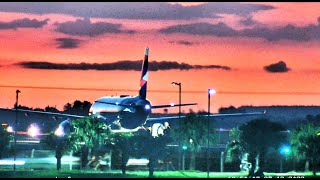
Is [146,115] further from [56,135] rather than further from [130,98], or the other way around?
[56,135]

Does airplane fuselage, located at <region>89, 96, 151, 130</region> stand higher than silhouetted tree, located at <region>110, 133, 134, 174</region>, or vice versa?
airplane fuselage, located at <region>89, 96, 151, 130</region>

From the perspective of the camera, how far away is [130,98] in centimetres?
11888

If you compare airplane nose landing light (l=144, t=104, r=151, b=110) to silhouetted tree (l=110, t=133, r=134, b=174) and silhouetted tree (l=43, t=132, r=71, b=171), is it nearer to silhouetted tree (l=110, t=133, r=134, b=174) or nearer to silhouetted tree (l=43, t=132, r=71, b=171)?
silhouetted tree (l=43, t=132, r=71, b=171)

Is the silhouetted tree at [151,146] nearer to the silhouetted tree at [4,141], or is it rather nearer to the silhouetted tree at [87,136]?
the silhouetted tree at [87,136]

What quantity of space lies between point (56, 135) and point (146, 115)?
16.2 metres

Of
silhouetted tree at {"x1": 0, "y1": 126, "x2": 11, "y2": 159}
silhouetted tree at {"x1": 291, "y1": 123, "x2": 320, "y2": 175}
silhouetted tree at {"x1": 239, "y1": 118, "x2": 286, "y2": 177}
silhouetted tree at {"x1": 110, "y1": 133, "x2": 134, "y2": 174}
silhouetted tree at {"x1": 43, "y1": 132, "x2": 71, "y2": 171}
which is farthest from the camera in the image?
silhouetted tree at {"x1": 0, "y1": 126, "x2": 11, "y2": 159}

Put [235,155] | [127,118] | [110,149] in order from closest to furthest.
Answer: [235,155] → [110,149] → [127,118]

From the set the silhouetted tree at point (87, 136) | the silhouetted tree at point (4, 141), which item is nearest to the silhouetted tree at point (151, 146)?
the silhouetted tree at point (87, 136)

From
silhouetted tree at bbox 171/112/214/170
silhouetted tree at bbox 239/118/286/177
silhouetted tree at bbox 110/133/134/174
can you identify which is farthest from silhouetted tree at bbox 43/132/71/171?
silhouetted tree at bbox 239/118/286/177

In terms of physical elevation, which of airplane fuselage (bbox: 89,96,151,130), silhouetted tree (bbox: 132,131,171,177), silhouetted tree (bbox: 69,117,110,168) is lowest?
silhouetted tree (bbox: 132,131,171,177)

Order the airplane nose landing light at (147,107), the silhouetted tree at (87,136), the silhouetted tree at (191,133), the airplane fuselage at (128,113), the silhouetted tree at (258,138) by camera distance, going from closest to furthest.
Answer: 1. the silhouetted tree at (258,138)
2. the silhouetted tree at (87,136)
3. the silhouetted tree at (191,133)
4. the airplane fuselage at (128,113)
5. the airplane nose landing light at (147,107)

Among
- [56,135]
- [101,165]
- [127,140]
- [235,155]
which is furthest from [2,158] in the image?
[235,155]

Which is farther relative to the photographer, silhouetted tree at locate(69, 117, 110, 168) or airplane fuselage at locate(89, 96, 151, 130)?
airplane fuselage at locate(89, 96, 151, 130)

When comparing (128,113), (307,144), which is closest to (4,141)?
(128,113)
